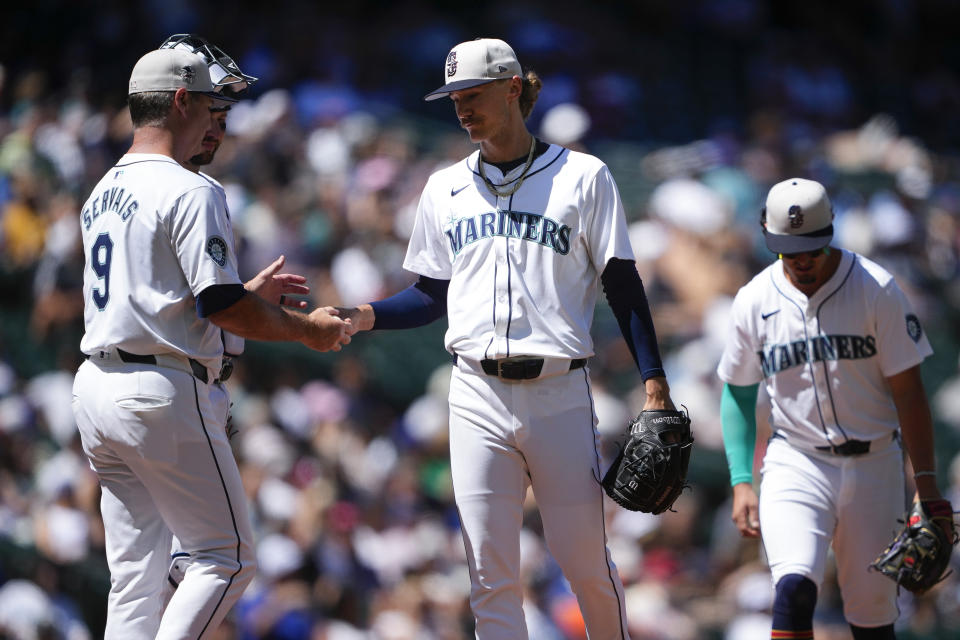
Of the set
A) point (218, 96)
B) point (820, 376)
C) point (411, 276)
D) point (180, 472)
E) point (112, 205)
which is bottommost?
point (411, 276)

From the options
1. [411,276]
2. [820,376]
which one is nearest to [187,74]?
[820,376]

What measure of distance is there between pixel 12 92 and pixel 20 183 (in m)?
2.10

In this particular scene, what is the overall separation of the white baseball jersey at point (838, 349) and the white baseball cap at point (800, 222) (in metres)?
0.20

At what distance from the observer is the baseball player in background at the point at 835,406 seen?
427 cm

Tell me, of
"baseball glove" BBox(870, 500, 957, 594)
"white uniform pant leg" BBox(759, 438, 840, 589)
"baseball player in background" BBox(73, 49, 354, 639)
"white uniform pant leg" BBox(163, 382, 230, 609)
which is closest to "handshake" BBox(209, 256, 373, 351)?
"baseball player in background" BBox(73, 49, 354, 639)

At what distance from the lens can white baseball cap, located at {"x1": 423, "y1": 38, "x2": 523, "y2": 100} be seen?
384 centimetres

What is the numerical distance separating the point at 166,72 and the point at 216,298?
2.29 feet

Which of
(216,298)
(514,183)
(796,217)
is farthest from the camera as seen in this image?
(796,217)

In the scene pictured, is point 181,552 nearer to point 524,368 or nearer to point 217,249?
point 217,249

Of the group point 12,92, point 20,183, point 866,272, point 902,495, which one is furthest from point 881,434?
point 12,92

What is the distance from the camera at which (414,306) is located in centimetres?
418

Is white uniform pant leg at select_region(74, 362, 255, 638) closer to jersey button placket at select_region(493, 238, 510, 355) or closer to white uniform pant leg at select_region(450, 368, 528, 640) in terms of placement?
white uniform pant leg at select_region(450, 368, 528, 640)

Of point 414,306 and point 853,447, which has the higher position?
point 414,306

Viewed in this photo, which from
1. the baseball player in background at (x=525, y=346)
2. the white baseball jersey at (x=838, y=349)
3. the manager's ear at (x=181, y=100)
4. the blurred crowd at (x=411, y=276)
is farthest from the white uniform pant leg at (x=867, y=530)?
the manager's ear at (x=181, y=100)
